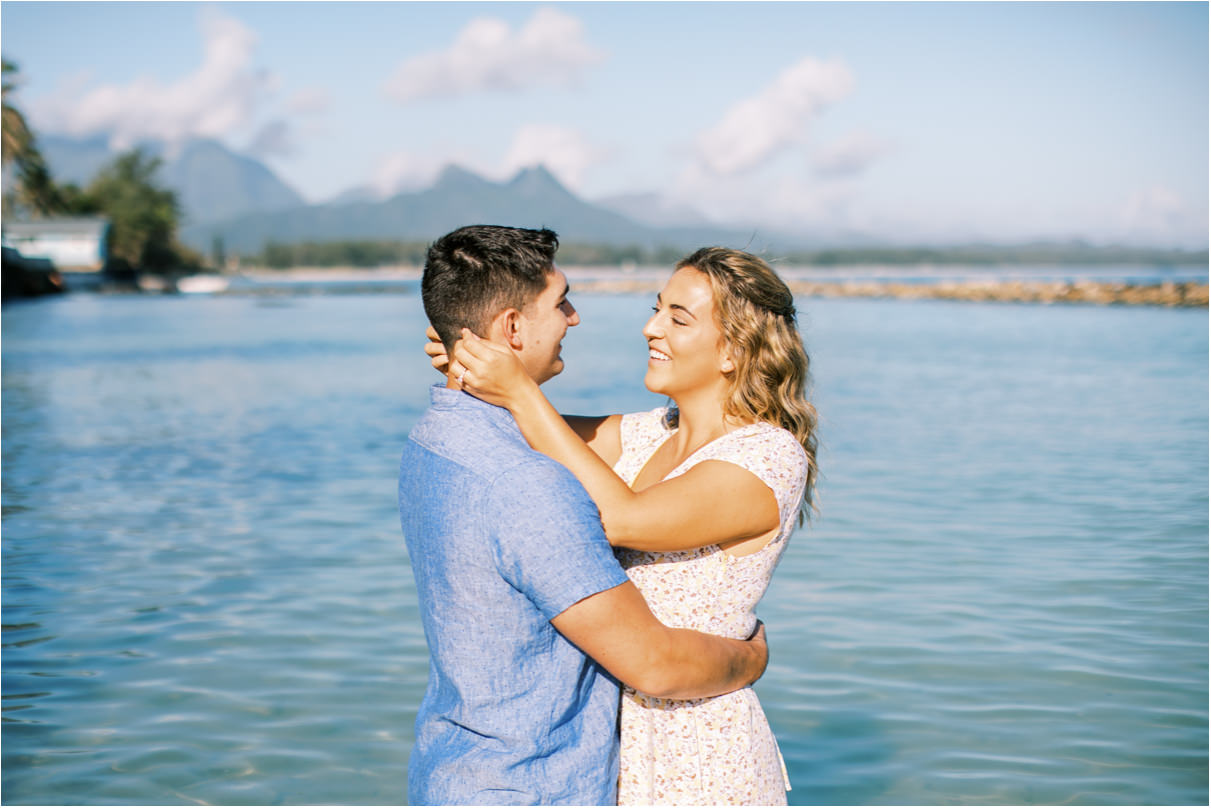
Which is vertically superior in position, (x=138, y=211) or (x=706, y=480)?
(x=138, y=211)

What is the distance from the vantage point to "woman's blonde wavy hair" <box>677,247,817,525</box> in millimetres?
2574

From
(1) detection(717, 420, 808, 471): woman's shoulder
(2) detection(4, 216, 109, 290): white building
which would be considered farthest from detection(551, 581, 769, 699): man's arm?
(2) detection(4, 216, 109, 290): white building

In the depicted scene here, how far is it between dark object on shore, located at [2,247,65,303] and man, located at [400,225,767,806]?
6217 centimetres

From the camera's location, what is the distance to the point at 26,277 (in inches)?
2527

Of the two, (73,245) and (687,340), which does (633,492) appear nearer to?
(687,340)

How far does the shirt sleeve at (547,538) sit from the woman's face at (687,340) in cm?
69

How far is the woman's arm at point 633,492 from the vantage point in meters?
2.12

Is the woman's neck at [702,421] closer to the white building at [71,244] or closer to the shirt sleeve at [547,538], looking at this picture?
the shirt sleeve at [547,538]

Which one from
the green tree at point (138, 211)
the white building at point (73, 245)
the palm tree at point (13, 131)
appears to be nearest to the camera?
the palm tree at point (13, 131)

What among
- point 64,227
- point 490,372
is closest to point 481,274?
point 490,372

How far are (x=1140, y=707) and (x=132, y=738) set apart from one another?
5.18 metres

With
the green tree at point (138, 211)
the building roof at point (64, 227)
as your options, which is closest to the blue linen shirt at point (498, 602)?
the building roof at point (64, 227)

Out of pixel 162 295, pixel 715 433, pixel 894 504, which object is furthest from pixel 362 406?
pixel 162 295

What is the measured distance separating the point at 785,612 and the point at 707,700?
18.3 feet
